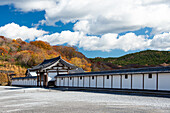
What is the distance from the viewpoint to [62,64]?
4075 centimetres

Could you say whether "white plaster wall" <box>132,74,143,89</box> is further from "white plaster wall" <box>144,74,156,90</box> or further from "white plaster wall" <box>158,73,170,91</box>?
"white plaster wall" <box>158,73,170,91</box>

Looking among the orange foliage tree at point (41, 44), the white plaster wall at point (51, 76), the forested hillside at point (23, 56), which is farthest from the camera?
the orange foliage tree at point (41, 44)

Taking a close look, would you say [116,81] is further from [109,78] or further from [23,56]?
[23,56]

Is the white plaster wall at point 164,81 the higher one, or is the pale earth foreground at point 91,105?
the white plaster wall at point 164,81

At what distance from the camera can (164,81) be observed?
20.2m

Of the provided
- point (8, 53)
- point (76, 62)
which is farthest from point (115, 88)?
point (8, 53)

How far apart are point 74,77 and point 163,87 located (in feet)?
58.2

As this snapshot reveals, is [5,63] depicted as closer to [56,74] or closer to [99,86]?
[56,74]

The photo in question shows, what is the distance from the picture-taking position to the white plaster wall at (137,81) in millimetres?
22828

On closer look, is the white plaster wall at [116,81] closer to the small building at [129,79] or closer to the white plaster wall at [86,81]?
the small building at [129,79]

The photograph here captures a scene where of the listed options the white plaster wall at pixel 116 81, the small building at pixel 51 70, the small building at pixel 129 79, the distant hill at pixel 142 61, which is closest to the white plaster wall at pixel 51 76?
the small building at pixel 51 70

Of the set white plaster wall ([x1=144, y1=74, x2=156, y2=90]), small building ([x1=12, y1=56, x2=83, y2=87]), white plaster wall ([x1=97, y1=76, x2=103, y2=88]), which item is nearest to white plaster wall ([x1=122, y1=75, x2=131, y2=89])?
white plaster wall ([x1=144, y1=74, x2=156, y2=90])

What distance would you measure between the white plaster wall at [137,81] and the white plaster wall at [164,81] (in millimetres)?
2483

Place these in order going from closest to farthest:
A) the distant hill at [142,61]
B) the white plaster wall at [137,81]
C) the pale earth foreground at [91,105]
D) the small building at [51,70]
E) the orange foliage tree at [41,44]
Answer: the pale earth foreground at [91,105]
the white plaster wall at [137,81]
the small building at [51,70]
the distant hill at [142,61]
the orange foliage tree at [41,44]
